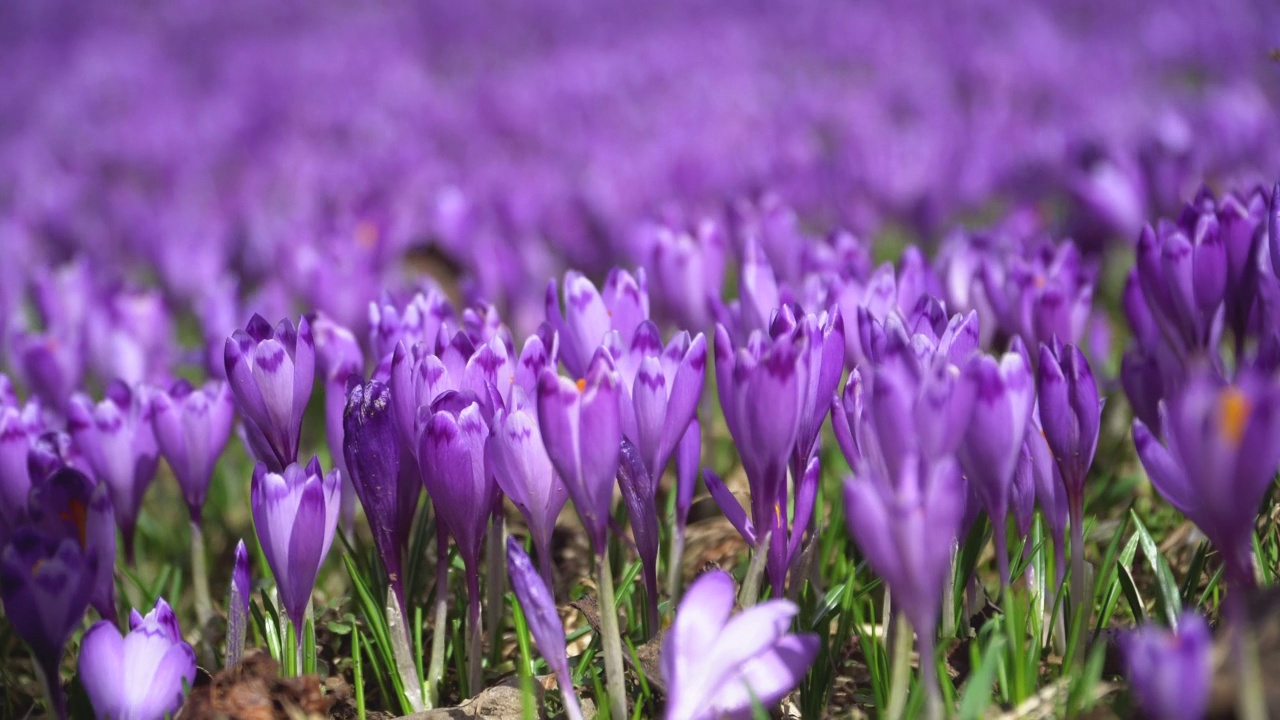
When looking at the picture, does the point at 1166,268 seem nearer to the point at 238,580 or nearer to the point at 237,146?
the point at 238,580

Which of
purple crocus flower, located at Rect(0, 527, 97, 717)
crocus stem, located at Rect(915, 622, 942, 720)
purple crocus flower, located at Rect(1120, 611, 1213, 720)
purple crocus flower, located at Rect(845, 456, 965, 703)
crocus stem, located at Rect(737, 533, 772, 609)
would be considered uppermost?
purple crocus flower, located at Rect(0, 527, 97, 717)

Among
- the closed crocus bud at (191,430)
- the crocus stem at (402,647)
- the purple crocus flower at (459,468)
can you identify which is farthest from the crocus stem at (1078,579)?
the closed crocus bud at (191,430)

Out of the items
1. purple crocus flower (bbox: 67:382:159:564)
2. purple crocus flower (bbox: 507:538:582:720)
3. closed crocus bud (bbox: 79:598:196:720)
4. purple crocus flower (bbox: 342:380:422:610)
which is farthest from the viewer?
purple crocus flower (bbox: 67:382:159:564)

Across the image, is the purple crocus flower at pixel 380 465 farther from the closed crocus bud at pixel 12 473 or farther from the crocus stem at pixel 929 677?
the crocus stem at pixel 929 677

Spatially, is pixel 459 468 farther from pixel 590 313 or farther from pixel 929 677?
pixel 929 677

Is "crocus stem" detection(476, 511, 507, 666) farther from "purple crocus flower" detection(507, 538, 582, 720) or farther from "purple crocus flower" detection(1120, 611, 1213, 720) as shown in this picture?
"purple crocus flower" detection(1120, 611, 1213, 720)

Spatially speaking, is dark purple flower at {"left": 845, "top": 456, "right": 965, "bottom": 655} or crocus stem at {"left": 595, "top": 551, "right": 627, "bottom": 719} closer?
dark purple flower at {"left": 845, "top": 456, "right": 965, "bottom": 655}

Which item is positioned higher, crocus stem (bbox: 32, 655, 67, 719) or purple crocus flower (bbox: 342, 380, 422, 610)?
purple crocus flower (bbox: 342, 380, 422, 610)

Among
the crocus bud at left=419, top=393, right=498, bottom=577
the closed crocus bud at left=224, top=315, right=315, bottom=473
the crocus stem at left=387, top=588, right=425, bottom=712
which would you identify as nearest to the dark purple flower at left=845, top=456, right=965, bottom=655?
the crocus bud at left=419, top=393, right=498, bottom=577
